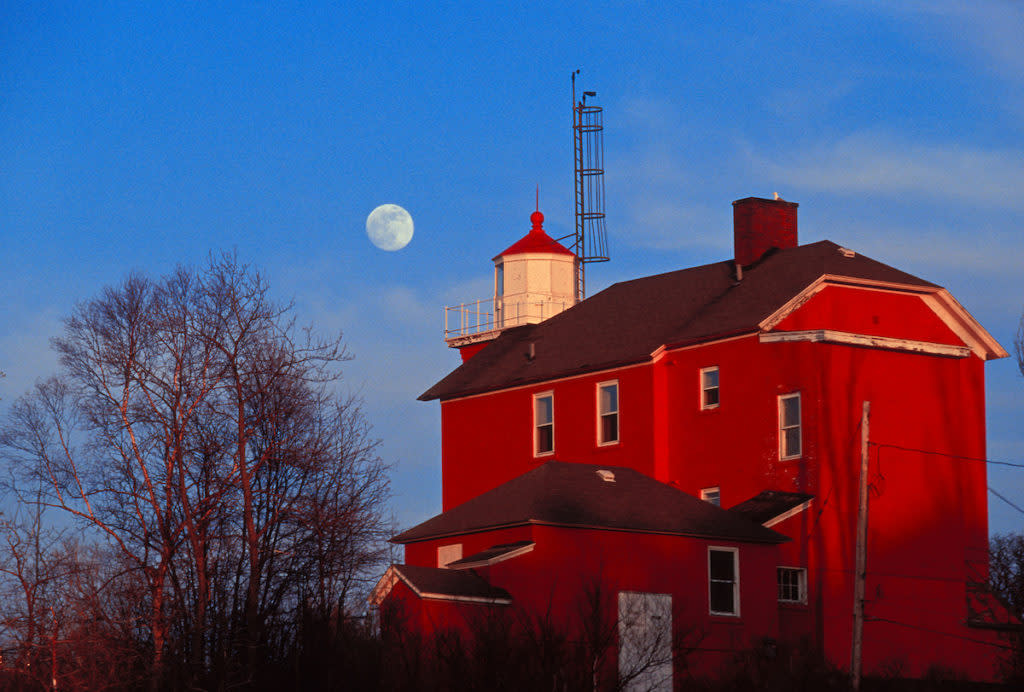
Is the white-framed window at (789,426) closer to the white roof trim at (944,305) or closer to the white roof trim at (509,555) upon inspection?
the white roof trim at (944,305)

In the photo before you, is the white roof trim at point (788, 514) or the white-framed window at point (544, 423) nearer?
the white roof trim at point (788, 514)

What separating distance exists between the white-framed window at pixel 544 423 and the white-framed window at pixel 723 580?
9.78m

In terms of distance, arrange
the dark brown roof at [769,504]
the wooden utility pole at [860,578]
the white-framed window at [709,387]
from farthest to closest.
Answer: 1. the white-framed window at [709,387]
2. the dark brown roof at [769,504]
3. the wooden utility pole at [860,578]

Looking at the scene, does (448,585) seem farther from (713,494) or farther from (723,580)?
(713,494)

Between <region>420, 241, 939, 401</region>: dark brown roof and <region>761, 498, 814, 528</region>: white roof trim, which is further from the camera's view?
<region>420, 241, 939, 401</region>: dark brown roof

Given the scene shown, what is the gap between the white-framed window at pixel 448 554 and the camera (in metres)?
31.6

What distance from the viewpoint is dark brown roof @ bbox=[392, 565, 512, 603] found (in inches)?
1083

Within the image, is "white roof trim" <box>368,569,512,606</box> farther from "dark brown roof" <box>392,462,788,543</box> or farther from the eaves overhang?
"dark brown roof" <box>392,462,788,543</box>

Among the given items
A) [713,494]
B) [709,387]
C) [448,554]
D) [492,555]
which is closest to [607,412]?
[709,387]

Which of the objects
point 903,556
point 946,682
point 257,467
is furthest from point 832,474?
point 257,467

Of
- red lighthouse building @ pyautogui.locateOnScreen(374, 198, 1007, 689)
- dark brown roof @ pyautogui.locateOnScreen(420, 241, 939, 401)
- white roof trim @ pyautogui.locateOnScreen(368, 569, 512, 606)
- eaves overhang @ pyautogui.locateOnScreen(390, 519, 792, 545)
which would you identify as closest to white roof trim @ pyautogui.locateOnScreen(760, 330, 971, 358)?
red lighthouse building @ pyautogui.locateOnScreen(374, 198, 1007, 689)

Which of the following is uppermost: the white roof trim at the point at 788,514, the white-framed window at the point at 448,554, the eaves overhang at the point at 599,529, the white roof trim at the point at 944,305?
the white roof trim at the point at 944,305

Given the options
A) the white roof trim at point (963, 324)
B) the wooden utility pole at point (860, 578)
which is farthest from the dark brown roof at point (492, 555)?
the white roof trim at point (963, 324)

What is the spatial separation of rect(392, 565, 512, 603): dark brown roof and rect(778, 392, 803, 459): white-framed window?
8754 mm
